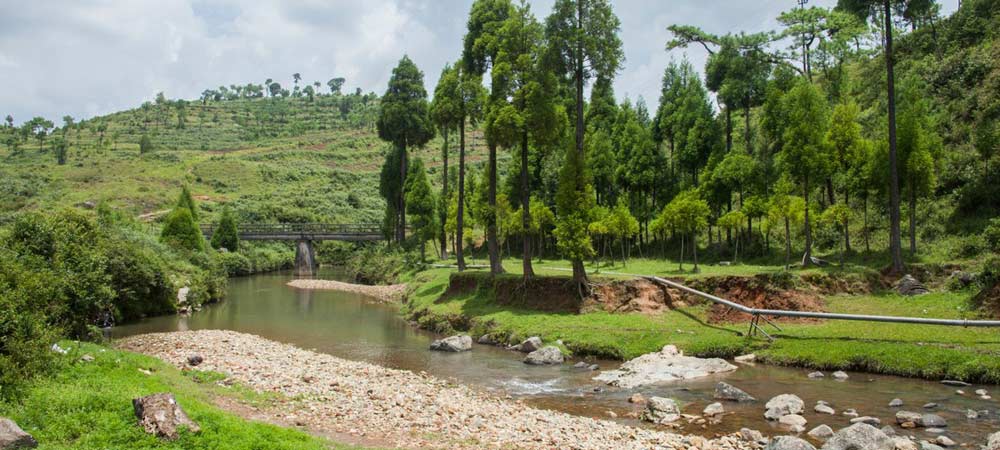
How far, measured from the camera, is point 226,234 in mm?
73250

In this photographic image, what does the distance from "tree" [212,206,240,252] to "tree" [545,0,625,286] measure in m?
55.5

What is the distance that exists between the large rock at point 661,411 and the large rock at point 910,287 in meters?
17.3

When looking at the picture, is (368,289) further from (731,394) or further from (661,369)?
(731,394)

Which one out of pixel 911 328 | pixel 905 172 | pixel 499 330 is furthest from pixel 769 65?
pixel 499 330

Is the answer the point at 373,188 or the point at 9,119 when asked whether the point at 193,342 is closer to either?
the point at 373,188

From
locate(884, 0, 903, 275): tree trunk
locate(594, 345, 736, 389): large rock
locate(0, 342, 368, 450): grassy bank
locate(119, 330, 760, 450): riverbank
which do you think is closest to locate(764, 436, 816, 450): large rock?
locate(119, 330, 760, 450): riverbank

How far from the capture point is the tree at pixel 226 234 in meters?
72.6

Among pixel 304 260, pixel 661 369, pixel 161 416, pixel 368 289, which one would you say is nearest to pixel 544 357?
pixel 661 369

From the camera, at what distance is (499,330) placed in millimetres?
27531

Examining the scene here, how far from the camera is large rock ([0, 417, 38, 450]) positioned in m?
10.0

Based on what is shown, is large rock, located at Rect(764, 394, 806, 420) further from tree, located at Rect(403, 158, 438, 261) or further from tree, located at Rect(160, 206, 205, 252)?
tree, located at Rect(160, 206, 205, 252)

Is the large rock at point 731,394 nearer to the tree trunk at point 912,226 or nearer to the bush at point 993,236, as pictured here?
the bush at point 993,236

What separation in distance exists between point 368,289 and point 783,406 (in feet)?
137

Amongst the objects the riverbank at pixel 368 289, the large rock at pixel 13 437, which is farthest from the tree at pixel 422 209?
the large rock at pixel 13 437
